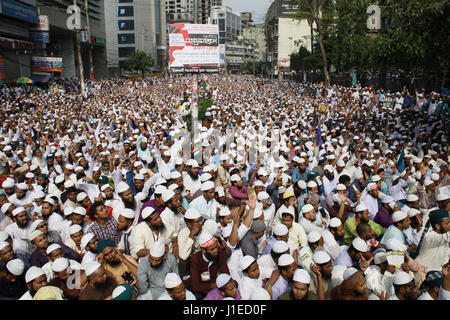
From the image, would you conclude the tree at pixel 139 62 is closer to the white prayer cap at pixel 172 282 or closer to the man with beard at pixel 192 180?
the man with beard at pixel 192 180

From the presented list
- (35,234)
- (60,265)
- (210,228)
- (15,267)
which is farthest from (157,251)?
(35,234)

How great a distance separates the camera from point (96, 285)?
9.68ft

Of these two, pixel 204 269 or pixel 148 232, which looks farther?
pixel 148 232

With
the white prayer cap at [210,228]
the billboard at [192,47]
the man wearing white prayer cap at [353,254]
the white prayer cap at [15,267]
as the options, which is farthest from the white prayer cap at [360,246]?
the billboard at [192,47]

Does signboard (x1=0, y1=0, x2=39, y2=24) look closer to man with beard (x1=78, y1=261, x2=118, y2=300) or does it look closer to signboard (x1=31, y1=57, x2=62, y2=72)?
signboard (x1=31, y1=57, x2=62, y2=72)

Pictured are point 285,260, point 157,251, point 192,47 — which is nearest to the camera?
point 285,260

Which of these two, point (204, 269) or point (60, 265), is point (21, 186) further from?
point (204, 269)

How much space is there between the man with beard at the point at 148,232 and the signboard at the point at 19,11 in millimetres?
29246

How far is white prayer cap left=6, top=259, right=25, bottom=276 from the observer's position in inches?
126

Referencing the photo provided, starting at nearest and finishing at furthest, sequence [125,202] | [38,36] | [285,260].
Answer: [285,260] < [125,202] < [38,36]

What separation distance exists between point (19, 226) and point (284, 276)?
3433 millimetres

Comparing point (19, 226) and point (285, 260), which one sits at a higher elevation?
point (285, 260)

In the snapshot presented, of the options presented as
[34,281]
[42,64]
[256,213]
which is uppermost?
[42,64]

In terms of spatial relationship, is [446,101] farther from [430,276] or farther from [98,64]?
[98,64]
